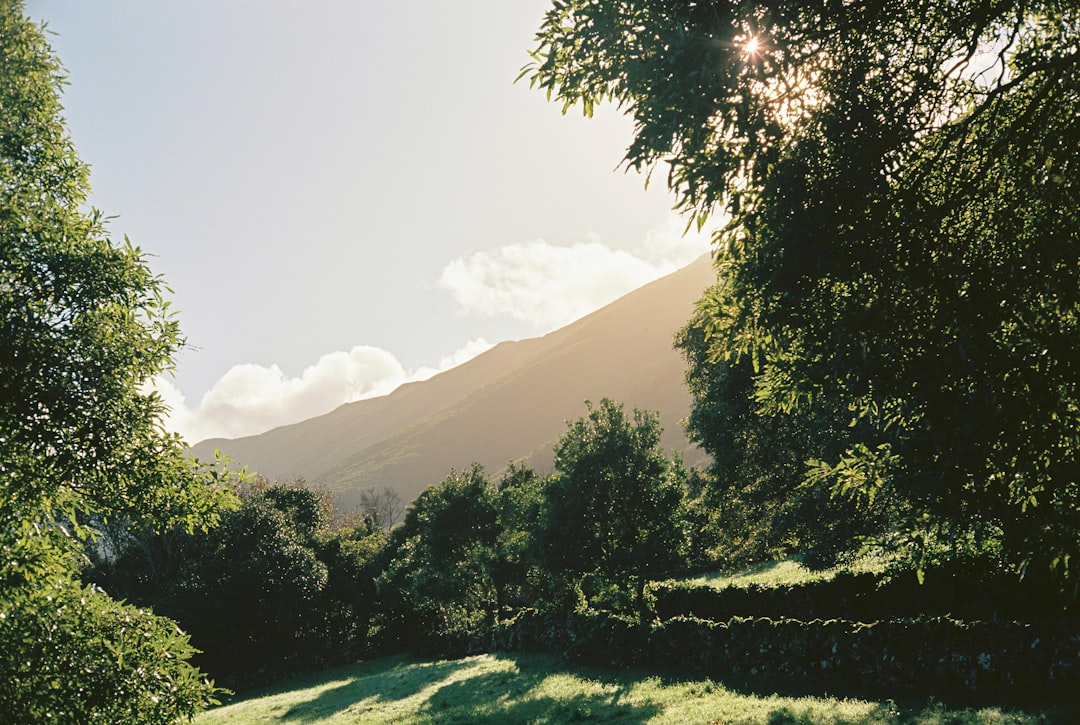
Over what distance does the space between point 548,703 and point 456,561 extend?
27.5 metres

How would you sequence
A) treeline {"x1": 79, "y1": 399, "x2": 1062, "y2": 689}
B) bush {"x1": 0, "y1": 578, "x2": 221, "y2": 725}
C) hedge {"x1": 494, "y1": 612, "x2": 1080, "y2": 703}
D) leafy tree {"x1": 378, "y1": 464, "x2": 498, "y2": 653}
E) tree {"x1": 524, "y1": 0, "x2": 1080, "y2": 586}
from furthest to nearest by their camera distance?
leafy tree {"x1": 378, "y1": 464, "x2": 498, "y2": 653}
treeline {"x1": 79, "y1": 399, "x2": 1062, "y2": 689}
hedge {"x1": 494, "y1": 612, "x2": 1080, "y2": 703}
bush {"x1": 0, "y1": 578, "x2": 221, "y2": 725}
tree {"x1": 524, "y1": 0, "x2": 1080, "y2": 586}

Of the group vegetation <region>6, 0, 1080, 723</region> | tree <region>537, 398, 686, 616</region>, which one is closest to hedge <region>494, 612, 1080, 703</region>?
vegetation <region>6, 0, 1080, 723</region>

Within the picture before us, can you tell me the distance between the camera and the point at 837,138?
792cm

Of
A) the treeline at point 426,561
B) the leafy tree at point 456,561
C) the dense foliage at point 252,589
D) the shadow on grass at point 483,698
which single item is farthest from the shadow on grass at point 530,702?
the dense foliage at point 252,589

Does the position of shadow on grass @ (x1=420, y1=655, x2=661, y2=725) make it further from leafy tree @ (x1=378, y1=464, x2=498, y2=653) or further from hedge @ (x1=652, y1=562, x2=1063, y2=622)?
leafy tree @ (x1=378, y1=464, x2=498, y2=653)

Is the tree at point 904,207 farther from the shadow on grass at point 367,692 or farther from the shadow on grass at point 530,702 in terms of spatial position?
the shadow on grass at point 367,692

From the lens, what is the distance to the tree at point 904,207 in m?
6.65

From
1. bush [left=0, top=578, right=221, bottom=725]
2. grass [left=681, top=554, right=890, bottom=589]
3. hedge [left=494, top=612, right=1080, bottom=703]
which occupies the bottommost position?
grass [left=681, top=554, right=890, bottom=589]

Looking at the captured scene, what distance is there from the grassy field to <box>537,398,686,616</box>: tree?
4.83m

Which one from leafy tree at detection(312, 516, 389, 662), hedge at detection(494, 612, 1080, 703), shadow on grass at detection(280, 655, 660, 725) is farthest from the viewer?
leafy tree at detection(312, 516, 389, 662)

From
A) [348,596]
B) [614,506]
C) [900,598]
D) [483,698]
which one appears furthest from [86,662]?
[348,596]

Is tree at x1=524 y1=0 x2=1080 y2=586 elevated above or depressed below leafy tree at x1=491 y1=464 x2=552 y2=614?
above

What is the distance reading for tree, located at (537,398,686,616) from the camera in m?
26.7

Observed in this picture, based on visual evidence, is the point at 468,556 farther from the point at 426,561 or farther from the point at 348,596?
the point at 348,596
